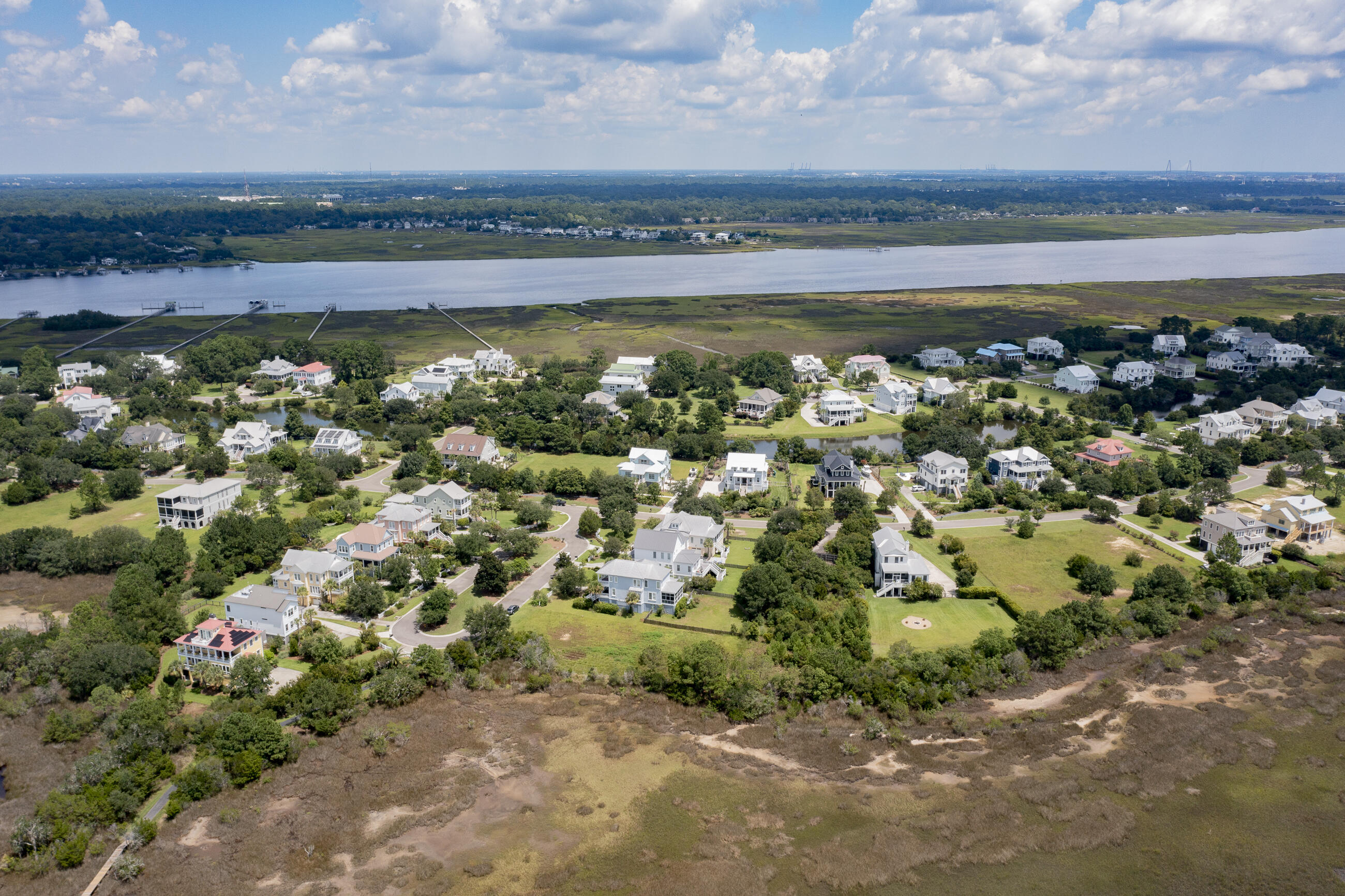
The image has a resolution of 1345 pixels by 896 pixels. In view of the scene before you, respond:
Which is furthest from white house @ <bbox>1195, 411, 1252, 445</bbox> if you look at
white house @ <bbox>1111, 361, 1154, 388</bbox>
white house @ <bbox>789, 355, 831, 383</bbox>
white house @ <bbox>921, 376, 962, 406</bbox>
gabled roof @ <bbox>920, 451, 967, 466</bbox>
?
white house @ <bbox>789, 355, 831, 383</bbox>

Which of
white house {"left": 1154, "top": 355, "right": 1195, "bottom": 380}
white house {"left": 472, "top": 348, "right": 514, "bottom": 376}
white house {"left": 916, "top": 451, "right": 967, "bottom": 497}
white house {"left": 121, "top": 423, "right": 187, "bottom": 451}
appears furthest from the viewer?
white house {"left": 472, "top": 348, "right": 514, "bottom": 376}

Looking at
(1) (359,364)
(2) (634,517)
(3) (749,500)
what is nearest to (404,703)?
(2) (634,517)

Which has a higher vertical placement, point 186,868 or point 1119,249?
point 1119,249

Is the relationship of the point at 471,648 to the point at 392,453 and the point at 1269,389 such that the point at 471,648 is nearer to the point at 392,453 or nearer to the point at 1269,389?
the point at 392,453

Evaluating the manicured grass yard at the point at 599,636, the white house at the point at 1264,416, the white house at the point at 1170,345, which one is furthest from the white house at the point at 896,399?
the manicured grass yard at the point at 599,636

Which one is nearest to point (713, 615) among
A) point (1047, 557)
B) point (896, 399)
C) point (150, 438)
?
point (1047, 557)

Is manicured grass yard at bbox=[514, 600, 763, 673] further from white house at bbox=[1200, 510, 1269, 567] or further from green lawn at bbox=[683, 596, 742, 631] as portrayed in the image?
white house at bbox=[1200, 510, 1269, 567]
